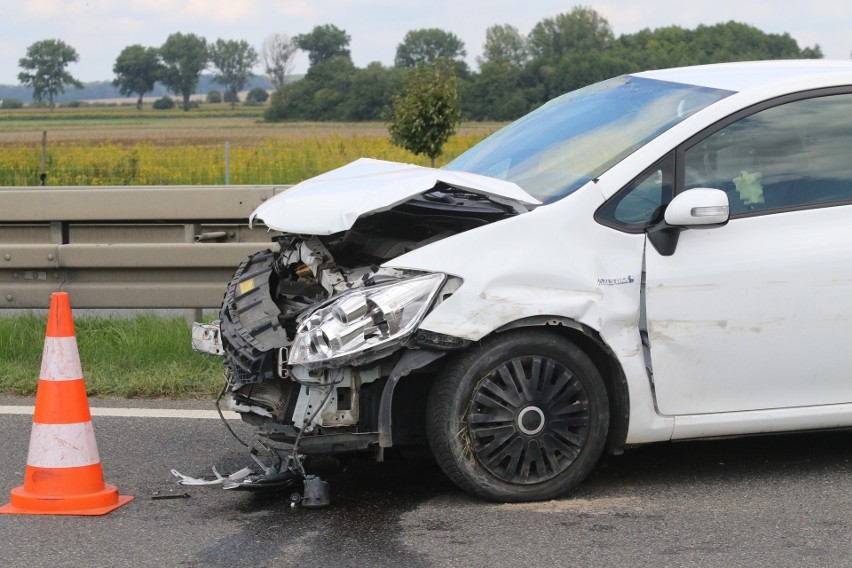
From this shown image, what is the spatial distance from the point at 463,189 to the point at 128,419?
2.35m

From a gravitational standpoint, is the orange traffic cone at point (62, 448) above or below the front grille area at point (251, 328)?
below

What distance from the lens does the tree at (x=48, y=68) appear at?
8475 centimetres

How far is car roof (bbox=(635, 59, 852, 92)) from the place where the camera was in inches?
189

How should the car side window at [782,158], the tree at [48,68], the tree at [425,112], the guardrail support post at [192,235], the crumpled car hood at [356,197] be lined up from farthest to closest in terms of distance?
1. the tree at [48,68]
2. the tree at [425,112]
3. the guardrail support post at [192,235]
4. the car side window at [782,158]
5. the crumpled car hood at [356,197]

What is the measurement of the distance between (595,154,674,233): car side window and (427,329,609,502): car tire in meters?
0.50

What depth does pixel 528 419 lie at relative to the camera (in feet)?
14.4

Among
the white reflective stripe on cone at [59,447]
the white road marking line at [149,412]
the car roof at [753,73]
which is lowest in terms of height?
the white road marking line at [149,412]

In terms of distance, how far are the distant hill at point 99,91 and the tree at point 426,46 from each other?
18.7m

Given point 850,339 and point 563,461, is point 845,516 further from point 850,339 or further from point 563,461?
point 563,461

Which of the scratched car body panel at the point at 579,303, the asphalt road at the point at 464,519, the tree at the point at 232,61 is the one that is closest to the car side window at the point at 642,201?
the scratched car body panel at the point at 579,303

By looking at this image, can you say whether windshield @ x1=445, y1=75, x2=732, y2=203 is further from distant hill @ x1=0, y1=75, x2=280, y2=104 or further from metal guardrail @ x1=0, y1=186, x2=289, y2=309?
distant hill @ x1=0, y1=75, x2=280, y2=104

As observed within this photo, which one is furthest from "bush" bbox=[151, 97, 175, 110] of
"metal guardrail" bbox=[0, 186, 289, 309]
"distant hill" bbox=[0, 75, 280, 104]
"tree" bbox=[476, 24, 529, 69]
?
"metal guardrail" bbox=[0, 186, 289, 309]

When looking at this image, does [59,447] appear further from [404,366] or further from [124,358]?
[124,358]

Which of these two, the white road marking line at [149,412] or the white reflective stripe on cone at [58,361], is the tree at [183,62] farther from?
the white reflective stripe on cone at [58,361]
